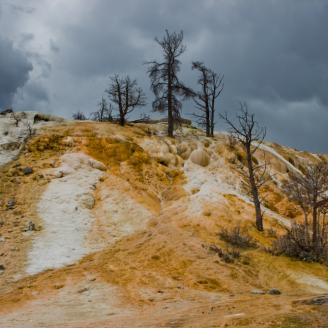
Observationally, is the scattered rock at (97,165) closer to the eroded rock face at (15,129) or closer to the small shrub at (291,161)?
the eroded rock face at (15,129)

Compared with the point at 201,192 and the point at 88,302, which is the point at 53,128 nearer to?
the point at 201,192

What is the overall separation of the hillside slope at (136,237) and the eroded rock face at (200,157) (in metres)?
0.09

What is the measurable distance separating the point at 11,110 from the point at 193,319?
126 ft

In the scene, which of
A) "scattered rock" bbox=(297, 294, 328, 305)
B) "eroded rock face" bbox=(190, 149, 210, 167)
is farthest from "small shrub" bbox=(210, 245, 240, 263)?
"eroded rock face" bbox=(190, 149, 210, 167)

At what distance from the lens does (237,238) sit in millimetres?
23391

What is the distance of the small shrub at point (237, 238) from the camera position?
76.2ft

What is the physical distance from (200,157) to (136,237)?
13.4m

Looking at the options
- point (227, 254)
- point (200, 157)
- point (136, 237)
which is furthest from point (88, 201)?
point (200, 157)

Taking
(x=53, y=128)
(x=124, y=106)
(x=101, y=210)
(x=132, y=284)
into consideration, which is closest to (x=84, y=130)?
(x=53, y=128)

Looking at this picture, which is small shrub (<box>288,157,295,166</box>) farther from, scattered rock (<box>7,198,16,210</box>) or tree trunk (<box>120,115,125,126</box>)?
scattered rock (<box>7,198,16,210</box>)

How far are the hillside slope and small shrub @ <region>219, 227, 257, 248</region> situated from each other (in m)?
0.62

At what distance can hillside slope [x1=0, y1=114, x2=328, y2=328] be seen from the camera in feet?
45.9

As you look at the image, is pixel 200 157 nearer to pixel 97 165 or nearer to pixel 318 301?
pixel 97 165

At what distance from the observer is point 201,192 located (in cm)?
2959
